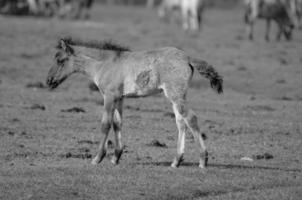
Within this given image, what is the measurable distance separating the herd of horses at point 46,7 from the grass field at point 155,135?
18.3 meters

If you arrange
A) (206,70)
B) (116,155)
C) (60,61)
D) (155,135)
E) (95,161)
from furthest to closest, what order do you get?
(155,135) → (60,61) → (116,155) → (95,161) → (206,70)

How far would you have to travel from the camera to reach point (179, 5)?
2024 inches

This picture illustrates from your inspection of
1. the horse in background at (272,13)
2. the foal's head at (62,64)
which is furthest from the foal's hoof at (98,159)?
the horse in background at (272,13)

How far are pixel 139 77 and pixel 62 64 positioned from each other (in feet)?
5.10

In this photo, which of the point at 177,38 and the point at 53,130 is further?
the point at 177,38

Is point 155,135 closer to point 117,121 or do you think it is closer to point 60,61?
point 117,121

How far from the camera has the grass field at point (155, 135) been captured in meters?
11.9

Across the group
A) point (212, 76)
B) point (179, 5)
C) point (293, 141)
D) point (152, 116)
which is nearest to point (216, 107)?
point (152, 116)

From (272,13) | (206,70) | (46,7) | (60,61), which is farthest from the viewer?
(46,7)

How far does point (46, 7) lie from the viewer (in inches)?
2135

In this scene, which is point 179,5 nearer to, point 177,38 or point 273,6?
point 273,6

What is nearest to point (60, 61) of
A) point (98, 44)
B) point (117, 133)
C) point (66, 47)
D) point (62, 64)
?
point (62, 64)

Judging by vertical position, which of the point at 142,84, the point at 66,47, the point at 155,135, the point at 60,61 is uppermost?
the point at 66,47

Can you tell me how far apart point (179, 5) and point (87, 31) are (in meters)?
12.3
